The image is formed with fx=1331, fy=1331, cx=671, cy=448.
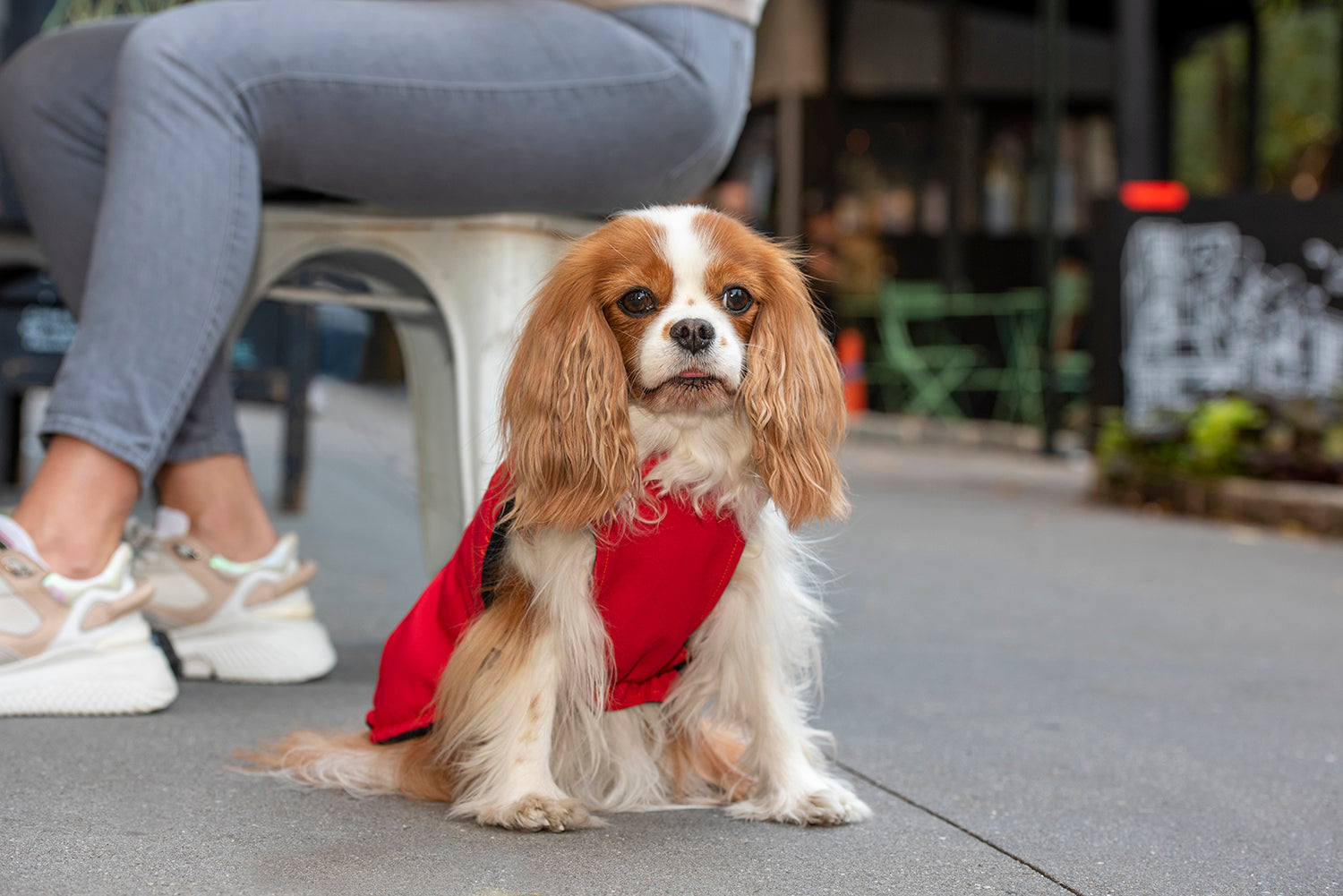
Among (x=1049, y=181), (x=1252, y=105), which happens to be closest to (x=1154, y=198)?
(x=1049, y=181)

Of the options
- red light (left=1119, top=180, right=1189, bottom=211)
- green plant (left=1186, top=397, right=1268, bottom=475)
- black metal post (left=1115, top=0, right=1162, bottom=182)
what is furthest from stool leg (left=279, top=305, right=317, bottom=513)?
black metal post (left=1115, top=0, right=1162, bottom=182)

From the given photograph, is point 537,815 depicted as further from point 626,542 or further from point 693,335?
point 693,335

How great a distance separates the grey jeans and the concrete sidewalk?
543 mm

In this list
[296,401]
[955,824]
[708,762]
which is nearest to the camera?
[955,824]

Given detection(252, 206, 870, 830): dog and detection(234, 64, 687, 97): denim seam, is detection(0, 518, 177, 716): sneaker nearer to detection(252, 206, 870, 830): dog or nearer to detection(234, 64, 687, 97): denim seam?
detection(252, 206, 870, 830): dog

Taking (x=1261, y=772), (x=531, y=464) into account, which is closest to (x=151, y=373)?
(x=531, y=464)

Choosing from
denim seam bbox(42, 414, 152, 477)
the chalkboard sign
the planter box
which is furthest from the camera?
the chalkboard sign

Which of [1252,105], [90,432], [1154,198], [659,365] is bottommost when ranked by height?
[90,432]

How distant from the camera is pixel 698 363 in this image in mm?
1682

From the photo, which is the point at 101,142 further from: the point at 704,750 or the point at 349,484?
the point at 349,484

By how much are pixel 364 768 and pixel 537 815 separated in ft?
0.98

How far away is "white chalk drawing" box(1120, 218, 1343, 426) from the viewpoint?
7461mm

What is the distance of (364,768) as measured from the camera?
6.05 ft

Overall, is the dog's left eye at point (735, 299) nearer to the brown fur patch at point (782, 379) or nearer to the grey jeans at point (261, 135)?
the brown fur patch at point (782, 379)
